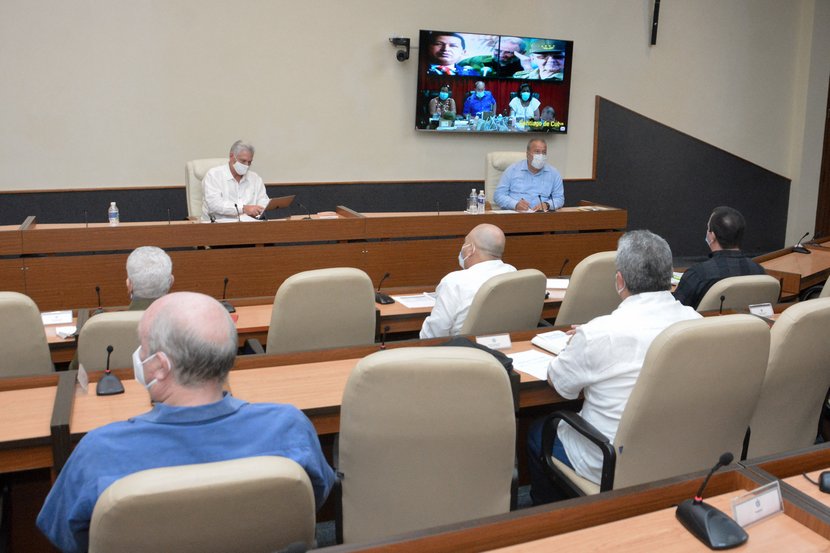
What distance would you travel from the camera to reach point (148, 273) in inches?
128

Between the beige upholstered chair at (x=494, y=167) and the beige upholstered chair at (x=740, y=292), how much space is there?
3.51m

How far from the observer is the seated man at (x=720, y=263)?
397cm

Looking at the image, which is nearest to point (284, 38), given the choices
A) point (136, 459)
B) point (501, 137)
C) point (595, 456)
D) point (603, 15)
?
point (501, 137)

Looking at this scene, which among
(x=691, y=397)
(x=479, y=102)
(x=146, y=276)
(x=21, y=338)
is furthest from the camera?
(x=479, y=102)

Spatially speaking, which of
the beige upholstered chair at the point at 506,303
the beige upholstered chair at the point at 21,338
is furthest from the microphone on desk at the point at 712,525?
the beige upholstered chair at the point at 21,338

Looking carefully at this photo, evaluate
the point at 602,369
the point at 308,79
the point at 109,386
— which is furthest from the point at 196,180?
the point at 602,369

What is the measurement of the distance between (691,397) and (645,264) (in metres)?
0.59

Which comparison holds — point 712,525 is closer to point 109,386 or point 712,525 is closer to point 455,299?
point 109,386

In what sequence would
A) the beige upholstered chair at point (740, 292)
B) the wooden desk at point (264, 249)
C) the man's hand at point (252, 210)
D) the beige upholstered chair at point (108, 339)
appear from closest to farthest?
the beige upholstered chair at point (108, 339) < the beige upholstered chair at point (740, 292) < the wooden desk at point (264, 249) < the man's hand at point (252, 210)

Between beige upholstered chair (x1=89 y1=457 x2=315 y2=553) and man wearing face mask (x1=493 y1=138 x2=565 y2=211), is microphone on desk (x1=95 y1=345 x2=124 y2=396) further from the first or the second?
man wearing face mask (x1=493 y1=138 x2=565 y2=211)

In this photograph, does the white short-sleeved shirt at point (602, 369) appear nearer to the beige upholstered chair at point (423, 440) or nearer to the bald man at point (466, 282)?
the beige upholstered chair at point (423, 440)

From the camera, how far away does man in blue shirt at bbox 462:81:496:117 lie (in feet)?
25.7

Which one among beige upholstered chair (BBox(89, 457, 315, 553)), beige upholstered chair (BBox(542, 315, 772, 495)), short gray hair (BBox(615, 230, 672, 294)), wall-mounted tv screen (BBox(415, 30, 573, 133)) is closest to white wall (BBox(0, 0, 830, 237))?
wall-mounted tv screen (BBox(415, 30, 573, 133))

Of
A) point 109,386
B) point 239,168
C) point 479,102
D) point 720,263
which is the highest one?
point 479,102
